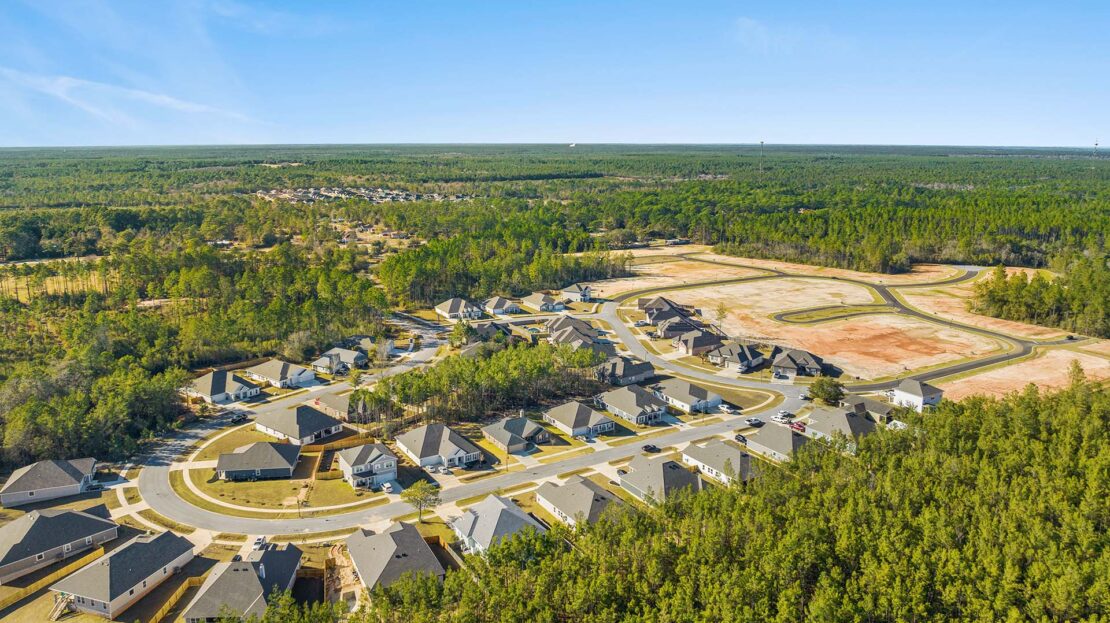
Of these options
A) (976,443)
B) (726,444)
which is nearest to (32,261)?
(726,444)

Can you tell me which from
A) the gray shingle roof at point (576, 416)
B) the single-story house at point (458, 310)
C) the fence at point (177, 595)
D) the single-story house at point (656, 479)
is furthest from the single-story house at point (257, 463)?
the single-story house at point (458, 310)

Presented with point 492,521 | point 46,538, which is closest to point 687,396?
point 492,521

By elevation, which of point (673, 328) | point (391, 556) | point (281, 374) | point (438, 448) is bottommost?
point (438, 448)

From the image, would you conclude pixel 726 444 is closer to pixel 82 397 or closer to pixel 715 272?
pixel 82 397

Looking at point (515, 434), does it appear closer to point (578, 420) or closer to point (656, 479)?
point (578, 420)

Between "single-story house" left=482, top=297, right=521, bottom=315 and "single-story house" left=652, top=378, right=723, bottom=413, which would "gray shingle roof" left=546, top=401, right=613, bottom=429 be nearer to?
"single-story house" left=652, top=378, right=723, bottom=413

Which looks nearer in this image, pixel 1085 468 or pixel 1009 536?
pixel 1009 536
